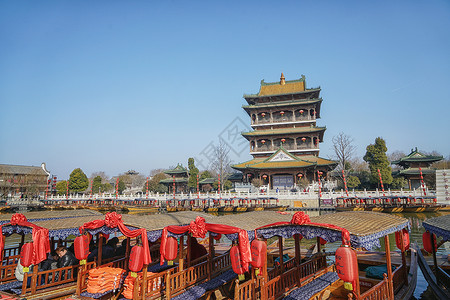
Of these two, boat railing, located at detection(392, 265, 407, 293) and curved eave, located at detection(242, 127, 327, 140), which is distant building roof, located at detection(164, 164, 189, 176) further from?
boat railing, located at detection(392, 265, 407, 293)

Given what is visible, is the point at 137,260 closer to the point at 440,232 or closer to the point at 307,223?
the point at 307,223

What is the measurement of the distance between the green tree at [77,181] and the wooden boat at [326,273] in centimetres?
5393

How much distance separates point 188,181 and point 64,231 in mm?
39787

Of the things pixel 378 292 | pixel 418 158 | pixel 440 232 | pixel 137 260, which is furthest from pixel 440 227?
pixel 418 158

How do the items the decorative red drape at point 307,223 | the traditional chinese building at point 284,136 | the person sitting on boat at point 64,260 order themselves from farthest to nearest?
1. the traditional chinese building at point 284,136
2. the person sitting on boat at point 64,260
3. the decorative red drape at point 307,223

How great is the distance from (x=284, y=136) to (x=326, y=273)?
34304 mm

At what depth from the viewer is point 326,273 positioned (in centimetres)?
782

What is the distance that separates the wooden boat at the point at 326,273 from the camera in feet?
18.3

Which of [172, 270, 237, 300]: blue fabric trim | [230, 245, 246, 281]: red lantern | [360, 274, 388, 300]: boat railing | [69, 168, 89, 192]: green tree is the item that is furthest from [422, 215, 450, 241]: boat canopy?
[69, 168, 89, 192]: green tree

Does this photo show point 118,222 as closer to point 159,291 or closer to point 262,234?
point 159,291

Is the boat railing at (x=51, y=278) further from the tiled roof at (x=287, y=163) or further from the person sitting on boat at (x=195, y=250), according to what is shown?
the tiled roof at (x=287, y=163)

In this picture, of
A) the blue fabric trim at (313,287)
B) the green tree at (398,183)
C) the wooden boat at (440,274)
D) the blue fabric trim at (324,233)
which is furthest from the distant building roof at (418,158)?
the blue fabric trim at (313,287)

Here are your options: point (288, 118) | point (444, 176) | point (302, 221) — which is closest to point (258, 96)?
point (288, 118)

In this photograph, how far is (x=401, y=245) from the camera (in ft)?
25.4
